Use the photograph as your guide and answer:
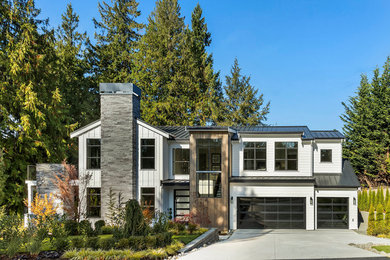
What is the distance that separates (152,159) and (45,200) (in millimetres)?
6386

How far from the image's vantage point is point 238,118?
135 feet

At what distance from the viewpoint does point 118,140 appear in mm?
20875

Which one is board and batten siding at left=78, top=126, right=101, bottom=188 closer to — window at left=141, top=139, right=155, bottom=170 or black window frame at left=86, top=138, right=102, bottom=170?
black window frame at left=86, top=138, right=102, bottom=170

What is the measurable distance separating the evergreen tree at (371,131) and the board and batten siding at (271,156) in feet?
51.7

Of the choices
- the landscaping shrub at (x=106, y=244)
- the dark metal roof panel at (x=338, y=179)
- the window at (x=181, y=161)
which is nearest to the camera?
the landscaping shrub at (x=106, y=244)

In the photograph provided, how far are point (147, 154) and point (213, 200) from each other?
4.79 metres

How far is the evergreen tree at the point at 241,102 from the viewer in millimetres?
41219

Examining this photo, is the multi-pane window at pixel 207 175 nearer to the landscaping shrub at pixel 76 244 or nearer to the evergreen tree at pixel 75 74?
the landscaping shrub at pixel 76 244

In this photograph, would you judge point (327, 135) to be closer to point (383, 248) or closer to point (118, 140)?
point (383, 248)

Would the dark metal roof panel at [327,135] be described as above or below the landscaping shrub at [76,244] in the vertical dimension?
above

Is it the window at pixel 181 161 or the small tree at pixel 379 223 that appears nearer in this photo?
the small tree at pixel 379 223

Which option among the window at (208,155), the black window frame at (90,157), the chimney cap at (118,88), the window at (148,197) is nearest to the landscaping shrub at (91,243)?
the window at (148,197)

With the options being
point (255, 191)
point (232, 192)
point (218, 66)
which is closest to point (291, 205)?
point (255, 191)

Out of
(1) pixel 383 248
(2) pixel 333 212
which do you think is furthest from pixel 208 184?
(1) pixel 383 248
